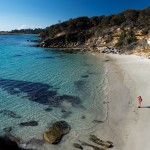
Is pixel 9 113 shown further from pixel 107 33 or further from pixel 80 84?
pixel 107 33

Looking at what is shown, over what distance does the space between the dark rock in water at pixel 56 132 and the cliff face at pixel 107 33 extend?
49.0m

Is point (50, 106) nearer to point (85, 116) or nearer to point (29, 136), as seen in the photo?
point (85, 116)

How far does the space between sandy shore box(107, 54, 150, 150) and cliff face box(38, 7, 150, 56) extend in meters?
32.7

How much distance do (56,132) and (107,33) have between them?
7156 centimetres

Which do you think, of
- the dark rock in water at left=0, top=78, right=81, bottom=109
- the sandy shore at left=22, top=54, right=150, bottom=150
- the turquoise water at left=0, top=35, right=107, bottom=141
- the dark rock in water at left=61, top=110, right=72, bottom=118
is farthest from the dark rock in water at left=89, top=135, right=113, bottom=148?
the dark rock in water at left=0, top=78, right=81, bottom=109

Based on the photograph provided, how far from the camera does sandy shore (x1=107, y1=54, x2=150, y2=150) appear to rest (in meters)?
15.8

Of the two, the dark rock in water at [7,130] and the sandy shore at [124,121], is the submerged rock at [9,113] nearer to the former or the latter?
the dark rock in water at [7,130]

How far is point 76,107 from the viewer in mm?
22266

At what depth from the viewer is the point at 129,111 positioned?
21062 mm

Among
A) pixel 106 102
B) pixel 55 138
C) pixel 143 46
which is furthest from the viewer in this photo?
pixel 143 46

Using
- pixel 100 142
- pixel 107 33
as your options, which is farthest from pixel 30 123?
pixel 107 33

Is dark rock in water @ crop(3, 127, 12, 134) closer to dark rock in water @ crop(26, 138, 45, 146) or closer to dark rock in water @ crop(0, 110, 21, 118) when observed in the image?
dark rock in water @ crop(0, 110, 21, 118)

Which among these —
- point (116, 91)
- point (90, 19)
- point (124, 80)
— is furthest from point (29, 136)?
point (90, 19)

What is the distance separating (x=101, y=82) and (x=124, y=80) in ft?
12.7
